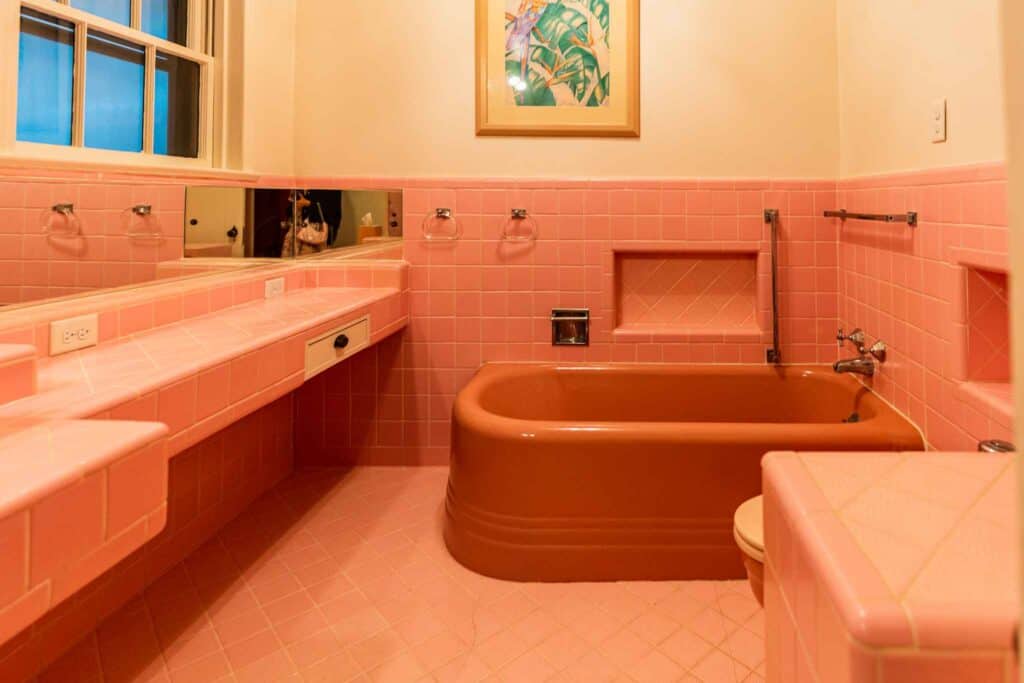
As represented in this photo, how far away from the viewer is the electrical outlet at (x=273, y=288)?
2436 mm

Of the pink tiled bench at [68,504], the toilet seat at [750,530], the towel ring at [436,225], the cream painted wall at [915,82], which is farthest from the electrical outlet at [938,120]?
the pink tiled bench at [68,504]

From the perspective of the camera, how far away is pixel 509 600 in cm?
182

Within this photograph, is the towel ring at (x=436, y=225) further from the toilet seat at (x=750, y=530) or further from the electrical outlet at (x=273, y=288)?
the toilet seat at (x=750, y=530)

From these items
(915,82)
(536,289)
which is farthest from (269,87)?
(915,82)

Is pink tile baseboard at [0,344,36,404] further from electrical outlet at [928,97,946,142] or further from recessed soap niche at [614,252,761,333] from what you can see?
electrical outlet at [928,97,946,142]

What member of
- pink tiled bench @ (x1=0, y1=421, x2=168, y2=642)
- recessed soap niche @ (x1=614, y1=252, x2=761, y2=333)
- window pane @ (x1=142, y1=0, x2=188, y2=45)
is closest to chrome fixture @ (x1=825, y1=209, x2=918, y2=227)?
recessed soap niche @ (x1=614, y1=252, x2=761, y2=333)

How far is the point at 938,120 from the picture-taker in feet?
5.90

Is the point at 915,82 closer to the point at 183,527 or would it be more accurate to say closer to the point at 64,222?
the point at 64,222

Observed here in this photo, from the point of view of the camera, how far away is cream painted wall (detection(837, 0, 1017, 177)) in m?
1.60

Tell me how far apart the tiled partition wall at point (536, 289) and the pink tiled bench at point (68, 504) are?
1.84m

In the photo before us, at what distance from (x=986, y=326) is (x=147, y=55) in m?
2.75

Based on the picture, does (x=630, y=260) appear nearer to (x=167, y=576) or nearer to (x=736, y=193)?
(x=736, y=193)

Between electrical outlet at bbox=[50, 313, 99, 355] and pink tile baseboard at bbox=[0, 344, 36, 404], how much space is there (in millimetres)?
336

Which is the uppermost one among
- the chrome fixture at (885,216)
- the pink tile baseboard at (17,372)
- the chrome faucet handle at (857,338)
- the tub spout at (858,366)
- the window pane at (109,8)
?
the window pane at (109,8)
